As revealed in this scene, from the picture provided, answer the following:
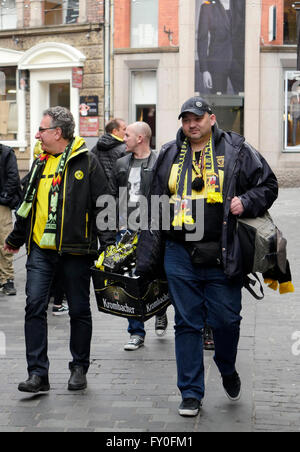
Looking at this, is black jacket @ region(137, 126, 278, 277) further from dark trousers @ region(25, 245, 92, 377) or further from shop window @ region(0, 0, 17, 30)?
shop window @ region(0, 0, 17, 30)

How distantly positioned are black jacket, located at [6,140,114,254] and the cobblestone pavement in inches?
39.5

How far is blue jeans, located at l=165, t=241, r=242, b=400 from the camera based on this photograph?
4.73m

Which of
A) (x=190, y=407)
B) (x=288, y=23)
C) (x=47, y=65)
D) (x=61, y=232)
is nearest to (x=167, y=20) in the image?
(x=288, y=23)

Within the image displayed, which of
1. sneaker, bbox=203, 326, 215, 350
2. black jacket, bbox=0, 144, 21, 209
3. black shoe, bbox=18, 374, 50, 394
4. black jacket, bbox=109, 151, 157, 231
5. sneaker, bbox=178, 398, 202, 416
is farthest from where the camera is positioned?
black jacket, bbox=0, 144, 21, 209

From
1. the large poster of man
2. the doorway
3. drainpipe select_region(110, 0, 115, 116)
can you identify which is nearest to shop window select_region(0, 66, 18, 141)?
the doorway

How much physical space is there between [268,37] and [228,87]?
1789 millimetres

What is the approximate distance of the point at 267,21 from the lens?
22047mm

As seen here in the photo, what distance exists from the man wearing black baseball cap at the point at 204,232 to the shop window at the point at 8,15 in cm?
2126

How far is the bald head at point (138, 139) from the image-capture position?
21.5ft

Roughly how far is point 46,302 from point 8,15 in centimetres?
2126

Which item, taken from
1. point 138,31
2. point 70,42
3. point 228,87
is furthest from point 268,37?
point 70,42

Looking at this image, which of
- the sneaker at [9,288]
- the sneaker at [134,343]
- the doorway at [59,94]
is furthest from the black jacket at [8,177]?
the doorway at [59,94]

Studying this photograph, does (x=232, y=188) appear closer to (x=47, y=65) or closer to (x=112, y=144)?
(x=112, y=144)
